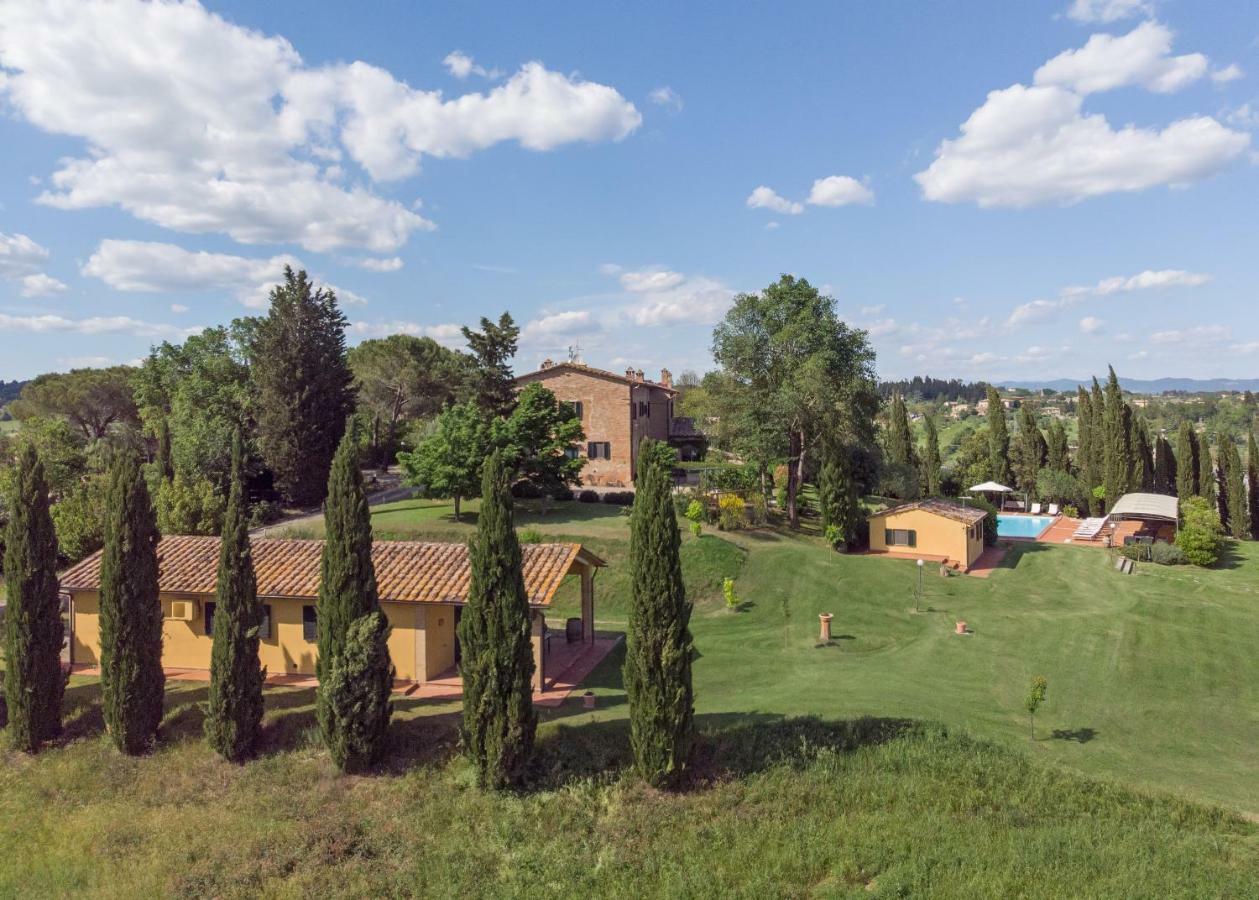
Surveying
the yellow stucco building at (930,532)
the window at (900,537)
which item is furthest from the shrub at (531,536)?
the window at (900,537)

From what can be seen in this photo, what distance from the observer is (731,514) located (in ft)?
128

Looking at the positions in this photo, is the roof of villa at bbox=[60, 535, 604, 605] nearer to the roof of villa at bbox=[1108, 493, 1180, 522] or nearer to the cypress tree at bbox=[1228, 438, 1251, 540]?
the roof of villa at bbox=[1108, 493, 1180, 522]

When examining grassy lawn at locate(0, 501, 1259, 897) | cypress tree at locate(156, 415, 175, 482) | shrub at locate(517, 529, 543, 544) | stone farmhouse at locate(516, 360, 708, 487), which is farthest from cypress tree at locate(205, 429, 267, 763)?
stone farmhouse at locate(516, 360, 708, 487)

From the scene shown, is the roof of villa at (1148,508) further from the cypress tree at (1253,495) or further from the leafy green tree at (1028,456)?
the leafy green tree at (1028,456)

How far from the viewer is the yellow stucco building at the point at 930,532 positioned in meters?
37.9

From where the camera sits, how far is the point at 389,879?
44.9 feet

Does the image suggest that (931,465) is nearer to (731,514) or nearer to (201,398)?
(731,514)

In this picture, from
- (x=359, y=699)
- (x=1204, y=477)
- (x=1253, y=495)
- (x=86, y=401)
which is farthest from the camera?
(x=86, y=401)

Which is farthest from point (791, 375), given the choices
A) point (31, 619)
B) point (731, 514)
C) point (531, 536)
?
point (31, 619)

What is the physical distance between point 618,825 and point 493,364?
38679 millimetres

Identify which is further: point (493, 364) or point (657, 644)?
point (493, 364)

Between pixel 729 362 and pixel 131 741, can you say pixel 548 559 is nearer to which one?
pixel 131 741

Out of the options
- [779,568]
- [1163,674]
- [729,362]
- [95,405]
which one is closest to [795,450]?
[729,362]

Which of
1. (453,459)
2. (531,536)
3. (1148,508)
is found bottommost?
(1148,508)
